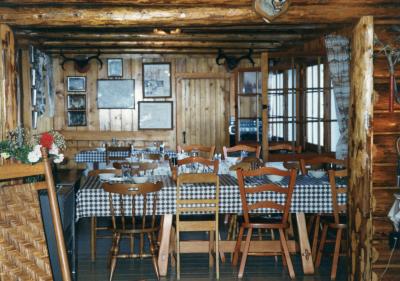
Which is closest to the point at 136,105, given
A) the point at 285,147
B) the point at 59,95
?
the point at 59,95

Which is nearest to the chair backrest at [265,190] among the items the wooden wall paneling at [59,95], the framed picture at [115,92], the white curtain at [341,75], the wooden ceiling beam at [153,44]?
the white curtain at [341,75]

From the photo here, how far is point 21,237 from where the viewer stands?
131 inches

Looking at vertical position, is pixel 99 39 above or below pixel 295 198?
above

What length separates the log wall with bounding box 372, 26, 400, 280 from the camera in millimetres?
5418

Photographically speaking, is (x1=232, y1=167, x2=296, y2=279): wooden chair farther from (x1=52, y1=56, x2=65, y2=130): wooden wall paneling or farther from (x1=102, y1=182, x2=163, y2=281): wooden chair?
(x1=52, y1=56, x2=65, y2=130): wooden wall paneling

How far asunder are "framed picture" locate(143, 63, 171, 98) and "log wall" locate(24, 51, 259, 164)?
9 cm

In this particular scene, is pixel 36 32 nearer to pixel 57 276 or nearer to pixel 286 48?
pixel 286 48

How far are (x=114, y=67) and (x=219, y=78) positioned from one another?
2.07 meters

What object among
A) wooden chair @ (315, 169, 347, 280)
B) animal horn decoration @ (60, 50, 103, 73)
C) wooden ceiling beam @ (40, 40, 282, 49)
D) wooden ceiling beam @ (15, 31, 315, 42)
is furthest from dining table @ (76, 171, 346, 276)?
animal horn decoration @ (60, 50, 103, 73)

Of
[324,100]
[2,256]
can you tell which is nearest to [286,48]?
[324,100]

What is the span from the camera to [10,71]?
20.2 feet

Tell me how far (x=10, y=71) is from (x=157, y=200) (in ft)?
6.64

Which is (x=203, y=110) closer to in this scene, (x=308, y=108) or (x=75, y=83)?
(x=75, y=83)

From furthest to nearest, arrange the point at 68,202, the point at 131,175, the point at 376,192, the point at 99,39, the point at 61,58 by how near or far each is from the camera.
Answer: the point at 61,58 → the point at 99,39 → the point at 131,175 → the point at 376,192 → the point at 68,202
